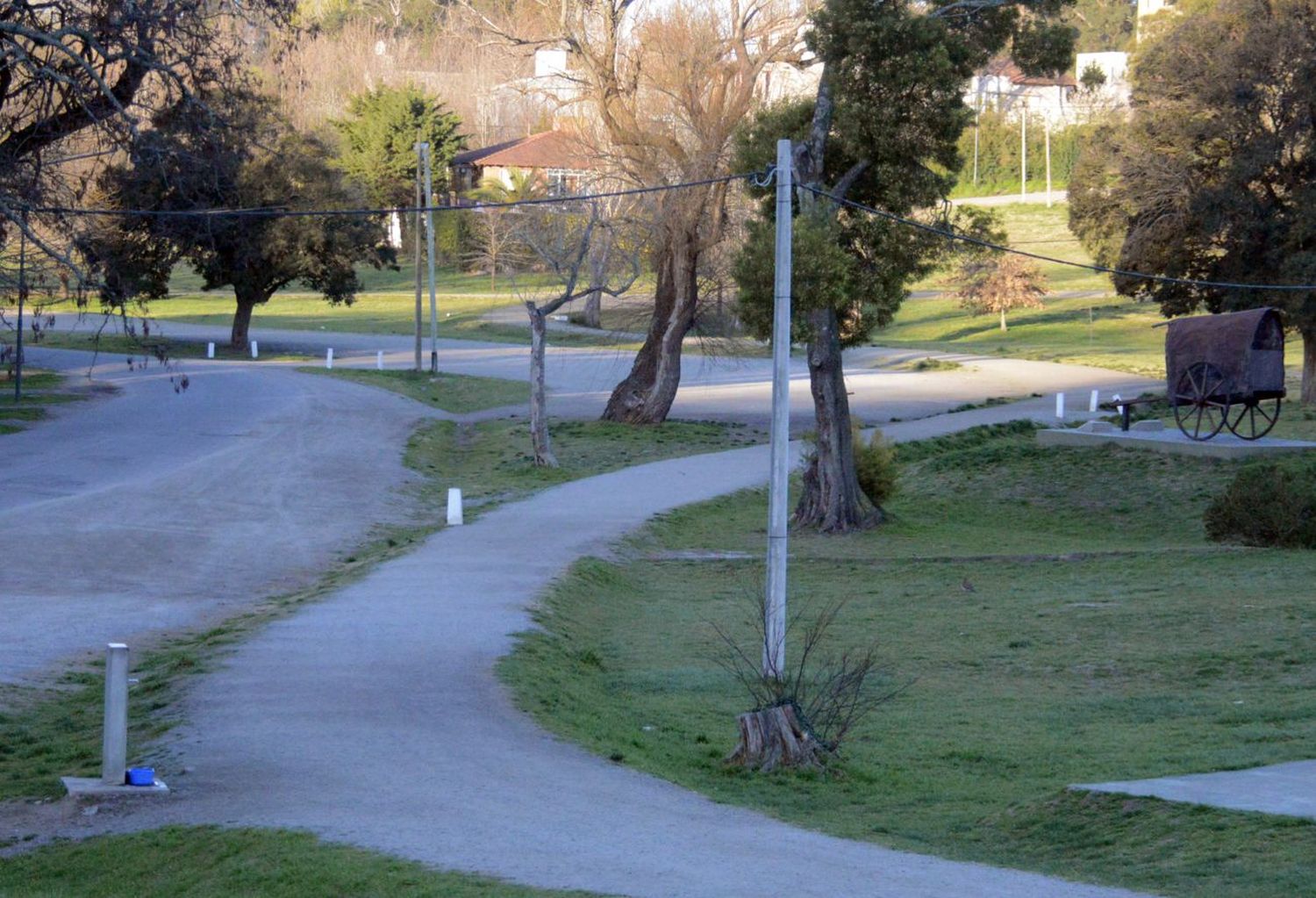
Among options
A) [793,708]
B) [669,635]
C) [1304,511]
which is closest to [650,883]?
[793,708]

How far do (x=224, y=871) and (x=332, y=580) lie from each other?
445 inches

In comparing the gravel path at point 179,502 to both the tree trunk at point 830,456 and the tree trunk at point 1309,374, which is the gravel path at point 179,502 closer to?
the tree trunk at point 830,456

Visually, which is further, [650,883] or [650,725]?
[650,725]

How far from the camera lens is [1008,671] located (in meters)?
14.6

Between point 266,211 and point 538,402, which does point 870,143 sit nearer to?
point 538,402

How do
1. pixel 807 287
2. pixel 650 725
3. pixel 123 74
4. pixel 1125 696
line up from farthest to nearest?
pixel 807 287, pixel 1125 696, pixel 650 725, pixel 123 74

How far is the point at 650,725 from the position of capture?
12.0 m

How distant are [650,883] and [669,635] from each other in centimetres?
956

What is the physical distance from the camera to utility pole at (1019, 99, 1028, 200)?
343 feet

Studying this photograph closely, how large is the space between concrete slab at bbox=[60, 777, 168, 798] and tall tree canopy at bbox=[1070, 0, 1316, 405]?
29579 mm

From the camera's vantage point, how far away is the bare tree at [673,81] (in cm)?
3266

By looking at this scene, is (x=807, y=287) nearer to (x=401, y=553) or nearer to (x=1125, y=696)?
(x=401, y=553)

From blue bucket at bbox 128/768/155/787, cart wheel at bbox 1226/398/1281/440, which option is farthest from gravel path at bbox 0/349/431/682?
cart wheel at bbox 1226/398/1281/440

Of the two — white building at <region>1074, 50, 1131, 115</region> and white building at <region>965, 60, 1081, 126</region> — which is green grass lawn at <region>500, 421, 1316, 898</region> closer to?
white building at <region>1074, 50, 1131, 115</region>
